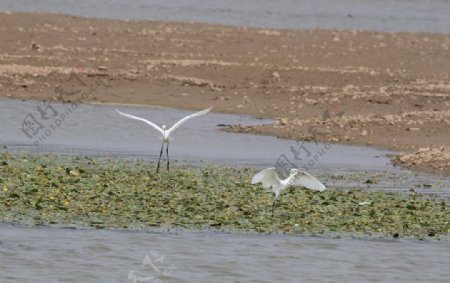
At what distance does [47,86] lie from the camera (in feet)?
83.0

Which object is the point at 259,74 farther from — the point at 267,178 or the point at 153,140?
the point at 267,178

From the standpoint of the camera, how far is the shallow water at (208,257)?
11852 mm

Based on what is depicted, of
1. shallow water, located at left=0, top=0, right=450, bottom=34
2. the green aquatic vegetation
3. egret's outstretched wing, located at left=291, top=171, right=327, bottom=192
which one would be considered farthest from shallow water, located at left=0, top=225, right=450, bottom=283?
shallow water, located at left=0, top=0, right=450, bottom=34

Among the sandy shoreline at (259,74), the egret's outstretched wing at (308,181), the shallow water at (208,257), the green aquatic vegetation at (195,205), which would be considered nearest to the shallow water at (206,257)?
the shallow water at (208,257)

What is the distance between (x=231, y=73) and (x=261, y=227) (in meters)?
14.3

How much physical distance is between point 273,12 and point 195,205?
96.2ft

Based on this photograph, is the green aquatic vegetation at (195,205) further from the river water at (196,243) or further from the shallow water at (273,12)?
the shallow water at (273,12)

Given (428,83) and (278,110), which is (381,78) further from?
(278,110)

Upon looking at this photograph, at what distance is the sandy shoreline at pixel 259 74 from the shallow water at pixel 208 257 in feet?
18.2

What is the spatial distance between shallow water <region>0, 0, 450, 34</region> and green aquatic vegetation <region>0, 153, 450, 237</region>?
22.2m

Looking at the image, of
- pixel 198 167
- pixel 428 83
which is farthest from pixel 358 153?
pixel 428 83

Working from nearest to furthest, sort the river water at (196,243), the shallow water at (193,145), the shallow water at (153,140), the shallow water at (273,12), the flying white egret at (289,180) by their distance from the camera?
the river water at (196,243) < the flying white egret at (289,180) < the shallow water at (193,145) < the shallow water at (153,140) < the shallow water at (273,12)

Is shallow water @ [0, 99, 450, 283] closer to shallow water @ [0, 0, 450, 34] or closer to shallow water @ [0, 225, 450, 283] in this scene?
shallow water @ [0, 225, 450, 283]

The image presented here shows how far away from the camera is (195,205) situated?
1419 cm
